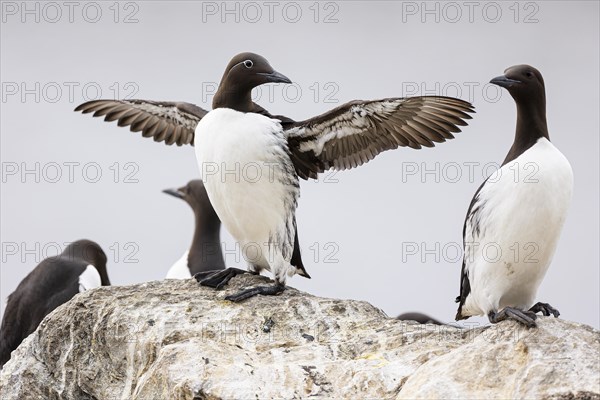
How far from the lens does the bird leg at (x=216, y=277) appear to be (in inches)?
298

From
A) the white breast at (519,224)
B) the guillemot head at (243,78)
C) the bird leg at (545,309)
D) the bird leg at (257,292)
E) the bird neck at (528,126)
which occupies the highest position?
the guillemot head at (243,78)

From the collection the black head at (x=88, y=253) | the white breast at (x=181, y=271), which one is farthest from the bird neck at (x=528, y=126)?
the white breast at (x=181, y=271)

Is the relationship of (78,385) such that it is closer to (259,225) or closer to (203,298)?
(203,298)

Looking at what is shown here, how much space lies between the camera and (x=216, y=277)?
7680 mm

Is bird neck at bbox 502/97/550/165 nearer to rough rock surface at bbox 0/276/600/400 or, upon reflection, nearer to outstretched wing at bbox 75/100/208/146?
rough rock surface at bbox 0/276/600/400

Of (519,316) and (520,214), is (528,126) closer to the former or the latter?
(520,214)

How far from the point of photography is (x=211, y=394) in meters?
5.77

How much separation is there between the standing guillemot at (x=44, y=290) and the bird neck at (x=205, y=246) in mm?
1131

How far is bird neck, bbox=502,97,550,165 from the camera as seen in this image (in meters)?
6.78

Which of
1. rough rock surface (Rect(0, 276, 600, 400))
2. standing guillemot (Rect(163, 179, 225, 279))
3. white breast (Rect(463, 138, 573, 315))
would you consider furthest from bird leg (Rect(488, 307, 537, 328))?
standing guillemot (Rect(163, 179, 225, 279))

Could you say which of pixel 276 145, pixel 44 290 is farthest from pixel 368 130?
pixel 44 290

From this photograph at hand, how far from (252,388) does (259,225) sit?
2.10 meters

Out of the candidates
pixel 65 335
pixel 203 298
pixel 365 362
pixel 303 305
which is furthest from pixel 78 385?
pixel 365 362

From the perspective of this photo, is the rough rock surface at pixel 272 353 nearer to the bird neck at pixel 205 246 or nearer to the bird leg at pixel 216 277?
the bird leg at pixel 216 277
